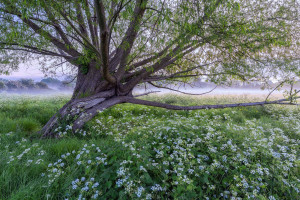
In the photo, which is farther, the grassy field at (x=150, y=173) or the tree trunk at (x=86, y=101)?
the tree trunk at (x=86, y=101)

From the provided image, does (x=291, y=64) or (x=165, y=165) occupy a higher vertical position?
(x=291, y=64)

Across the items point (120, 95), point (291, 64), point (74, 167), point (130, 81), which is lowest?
point (74, 167)

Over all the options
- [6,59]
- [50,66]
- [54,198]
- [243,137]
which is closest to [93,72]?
[50,66]

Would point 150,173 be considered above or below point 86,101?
below

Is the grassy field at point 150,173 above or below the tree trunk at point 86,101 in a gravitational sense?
below

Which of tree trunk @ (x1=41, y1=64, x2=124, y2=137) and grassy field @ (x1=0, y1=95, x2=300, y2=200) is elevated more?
tree trunk @ (x1=41, y1=64, x2=124, y2=137)

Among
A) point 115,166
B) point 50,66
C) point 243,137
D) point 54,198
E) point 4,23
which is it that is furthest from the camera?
point 50,66

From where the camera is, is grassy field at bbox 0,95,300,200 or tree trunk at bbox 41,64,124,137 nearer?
grassy field at bbox 0,95,300,200

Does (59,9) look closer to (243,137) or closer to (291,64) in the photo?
(243,137)

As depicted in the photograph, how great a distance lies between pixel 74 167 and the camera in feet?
9.82

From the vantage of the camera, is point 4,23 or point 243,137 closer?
point 243,137

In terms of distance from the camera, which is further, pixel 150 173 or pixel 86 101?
pixel 86 101

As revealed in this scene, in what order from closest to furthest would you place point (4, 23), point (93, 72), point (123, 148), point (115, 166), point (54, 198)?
1. point (54, 198)
2. point (115, 166)
3. point (123, 148)
4. point (4, 23)
5. point (93, 72)

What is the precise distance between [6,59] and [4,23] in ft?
10.2
